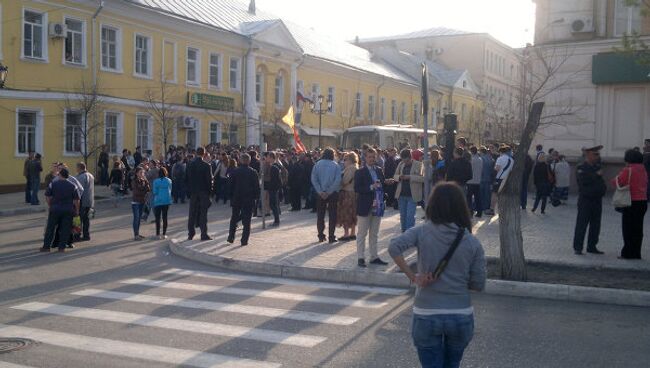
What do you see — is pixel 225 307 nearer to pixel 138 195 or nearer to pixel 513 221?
pixel 513 221

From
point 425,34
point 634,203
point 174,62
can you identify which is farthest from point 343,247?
point 425,34

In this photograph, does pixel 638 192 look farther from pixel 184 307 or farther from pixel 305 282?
pixel 184 307

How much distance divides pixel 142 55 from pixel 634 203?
89.5 ft

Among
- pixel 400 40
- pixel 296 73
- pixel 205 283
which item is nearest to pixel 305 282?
pixel 205 283

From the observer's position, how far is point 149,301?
895 cm

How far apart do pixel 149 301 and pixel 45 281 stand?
2334mm

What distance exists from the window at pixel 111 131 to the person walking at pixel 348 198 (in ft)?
66.1

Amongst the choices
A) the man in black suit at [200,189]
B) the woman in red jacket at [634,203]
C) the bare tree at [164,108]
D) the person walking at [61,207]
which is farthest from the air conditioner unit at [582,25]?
the person walking at [61,207]

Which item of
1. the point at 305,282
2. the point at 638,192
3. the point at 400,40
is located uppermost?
the point at 400,40

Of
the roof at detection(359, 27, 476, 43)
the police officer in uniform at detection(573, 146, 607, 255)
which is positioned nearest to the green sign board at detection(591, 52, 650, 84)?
the police officer in uniform at detection(573, 146, 607, 255)

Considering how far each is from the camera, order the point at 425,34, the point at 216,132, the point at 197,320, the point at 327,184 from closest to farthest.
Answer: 1. the point at 197,320
2. the point at 327,184
3. the point at 216,132
4. the point at 425,34

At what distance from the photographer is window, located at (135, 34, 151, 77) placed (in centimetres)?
3347

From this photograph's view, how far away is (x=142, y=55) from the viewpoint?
1331 inches

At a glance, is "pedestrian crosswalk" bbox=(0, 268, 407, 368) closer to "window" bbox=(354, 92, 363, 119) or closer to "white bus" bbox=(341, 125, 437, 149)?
"white bus" bbox=(341, 125, 437, 149)
